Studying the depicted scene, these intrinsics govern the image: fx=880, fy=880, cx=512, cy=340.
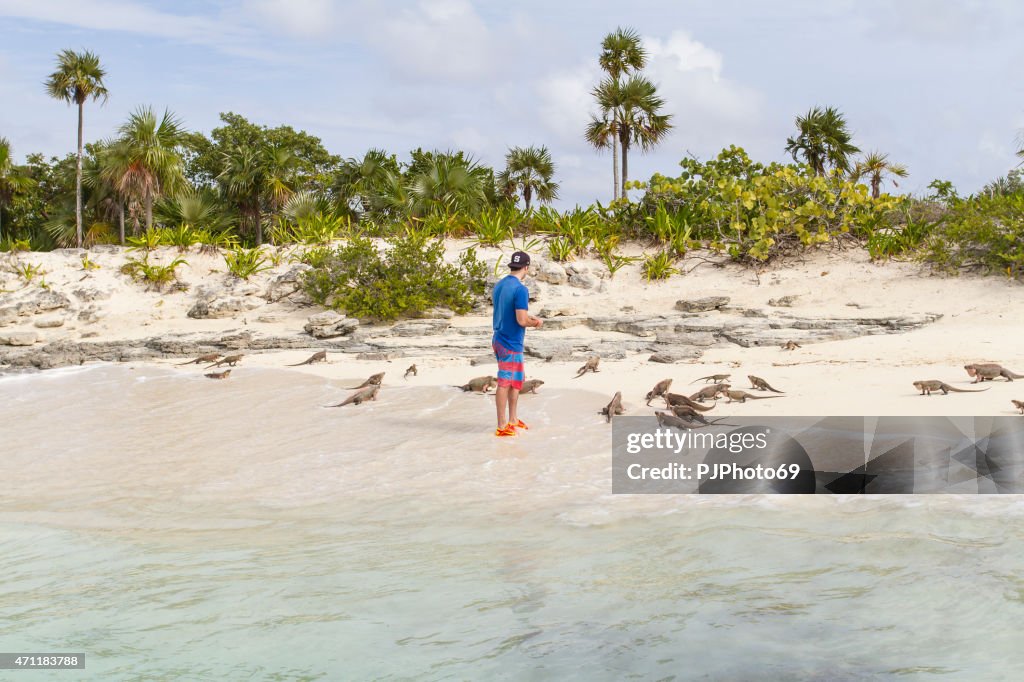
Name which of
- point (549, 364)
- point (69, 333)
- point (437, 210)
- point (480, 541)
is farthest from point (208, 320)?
point (480, 541)

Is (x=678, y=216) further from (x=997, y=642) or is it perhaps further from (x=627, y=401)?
(x=997, y=642)

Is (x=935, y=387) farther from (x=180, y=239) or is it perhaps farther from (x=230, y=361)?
(x=180, y=239)

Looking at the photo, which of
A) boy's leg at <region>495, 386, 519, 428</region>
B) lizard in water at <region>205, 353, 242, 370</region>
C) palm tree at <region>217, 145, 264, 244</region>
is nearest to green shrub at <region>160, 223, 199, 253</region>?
palm tree at <region>217, 145, 264, 244</region>

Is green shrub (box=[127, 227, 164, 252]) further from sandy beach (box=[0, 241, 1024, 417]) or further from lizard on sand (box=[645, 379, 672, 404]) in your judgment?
lizard on sand (box=[645, 379, 672, 404])

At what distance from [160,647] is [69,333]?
48.4ft

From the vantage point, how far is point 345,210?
27.4m

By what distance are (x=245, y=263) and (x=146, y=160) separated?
6878 millimetres

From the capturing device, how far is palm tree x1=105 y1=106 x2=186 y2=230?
23.2m

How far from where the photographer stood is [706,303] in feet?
48.0

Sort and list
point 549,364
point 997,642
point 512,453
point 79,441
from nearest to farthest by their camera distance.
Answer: point 997,642, point 512,453, point 79,441, point 549,364

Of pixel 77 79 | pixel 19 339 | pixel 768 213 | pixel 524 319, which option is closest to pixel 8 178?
pixel 77 79

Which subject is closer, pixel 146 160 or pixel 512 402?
pixel 512 402

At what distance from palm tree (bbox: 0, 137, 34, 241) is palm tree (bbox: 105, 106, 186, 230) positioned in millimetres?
8991

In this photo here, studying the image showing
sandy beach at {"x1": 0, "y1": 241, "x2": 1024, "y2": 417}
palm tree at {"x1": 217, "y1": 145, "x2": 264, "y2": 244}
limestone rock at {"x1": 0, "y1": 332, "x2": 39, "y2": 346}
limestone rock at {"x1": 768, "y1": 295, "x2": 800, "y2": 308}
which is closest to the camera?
sandy beach at {"x1": 0, "y1": 241, "x2": 1024, "y2": 417}
